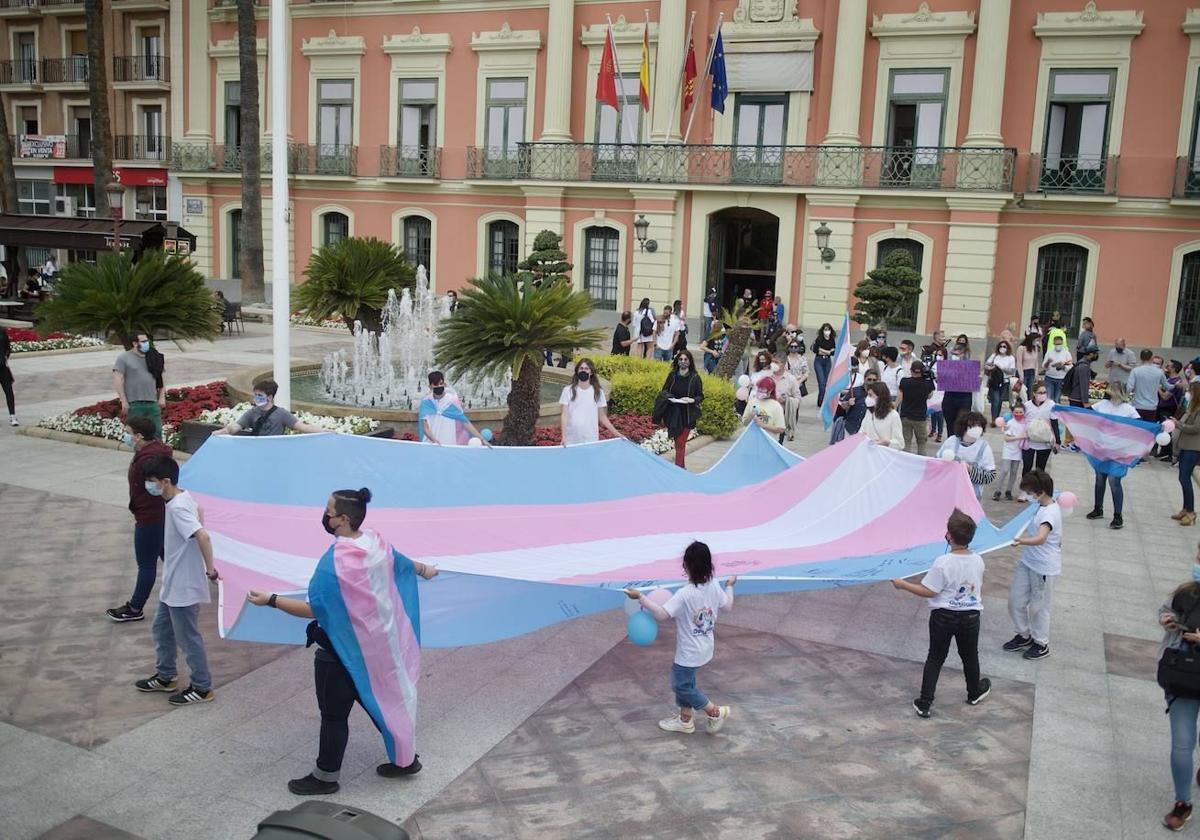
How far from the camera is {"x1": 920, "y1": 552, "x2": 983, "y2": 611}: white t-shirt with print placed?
666 centimetres

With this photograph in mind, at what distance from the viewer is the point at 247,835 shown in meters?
5.24

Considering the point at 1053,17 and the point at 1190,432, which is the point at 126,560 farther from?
the point at 1053,17

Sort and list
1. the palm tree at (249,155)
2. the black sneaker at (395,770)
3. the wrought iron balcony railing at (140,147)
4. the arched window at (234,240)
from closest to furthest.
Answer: the black sneaker at (395,770) < the palm tree at (249,155) < the arched window at (234,240) < the wrought iron balcony railing at (140,147)

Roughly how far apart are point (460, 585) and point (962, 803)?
10.3ft

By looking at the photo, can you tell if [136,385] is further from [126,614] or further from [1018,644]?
[1018,644]

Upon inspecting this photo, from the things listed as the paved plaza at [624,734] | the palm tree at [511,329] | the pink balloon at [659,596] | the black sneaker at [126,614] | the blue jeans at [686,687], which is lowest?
the paved plaza at [624,734]

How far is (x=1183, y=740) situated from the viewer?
5.62 metres

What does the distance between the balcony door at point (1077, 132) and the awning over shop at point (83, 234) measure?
2148cm

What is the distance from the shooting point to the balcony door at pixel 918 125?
2652 centimetres

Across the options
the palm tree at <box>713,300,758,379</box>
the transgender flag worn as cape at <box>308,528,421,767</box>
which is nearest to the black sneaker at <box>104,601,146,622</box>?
the transgender flag worn as cape at <box>308,528,421,767</box>

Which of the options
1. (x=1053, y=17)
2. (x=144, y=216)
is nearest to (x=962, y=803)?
(x=1053, y=17)

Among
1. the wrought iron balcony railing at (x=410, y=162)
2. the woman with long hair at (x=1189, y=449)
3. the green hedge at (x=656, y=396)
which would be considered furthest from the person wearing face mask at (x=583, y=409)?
the wrought iron balcony railing at (x=410, y=162)

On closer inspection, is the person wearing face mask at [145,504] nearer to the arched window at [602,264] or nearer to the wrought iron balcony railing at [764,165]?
the wrought iron balcony railing at [764,165]

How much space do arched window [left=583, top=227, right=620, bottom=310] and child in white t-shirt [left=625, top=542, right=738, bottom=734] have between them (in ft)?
80.2
